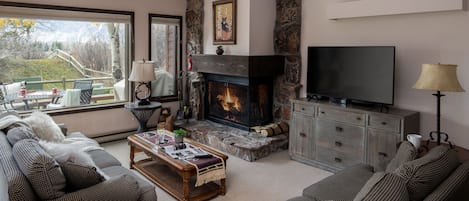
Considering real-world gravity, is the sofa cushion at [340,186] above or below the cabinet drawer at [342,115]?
below

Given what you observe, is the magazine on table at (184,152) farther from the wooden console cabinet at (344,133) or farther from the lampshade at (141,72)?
the lampshade at (141,72)

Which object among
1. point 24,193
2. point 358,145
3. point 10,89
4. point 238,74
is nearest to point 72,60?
point 10,89

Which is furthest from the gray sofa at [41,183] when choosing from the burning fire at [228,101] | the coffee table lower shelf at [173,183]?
the burning fire at [228,101]

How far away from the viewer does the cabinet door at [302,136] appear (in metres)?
4.43

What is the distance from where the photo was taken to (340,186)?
2680 mm

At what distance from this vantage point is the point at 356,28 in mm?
4383

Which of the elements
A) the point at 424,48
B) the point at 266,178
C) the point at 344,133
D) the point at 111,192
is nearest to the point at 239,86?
the point at 266,178

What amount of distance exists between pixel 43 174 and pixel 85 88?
3.87 meters

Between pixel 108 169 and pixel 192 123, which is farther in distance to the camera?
pixel 192 123

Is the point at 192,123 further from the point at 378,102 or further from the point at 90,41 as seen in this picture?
the point at 378,102

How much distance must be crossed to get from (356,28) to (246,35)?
156 centimetres

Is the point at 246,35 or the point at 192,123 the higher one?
the point at 246,35

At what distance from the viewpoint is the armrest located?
6.53 ft

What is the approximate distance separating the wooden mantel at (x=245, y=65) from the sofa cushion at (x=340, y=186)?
2.36 m
